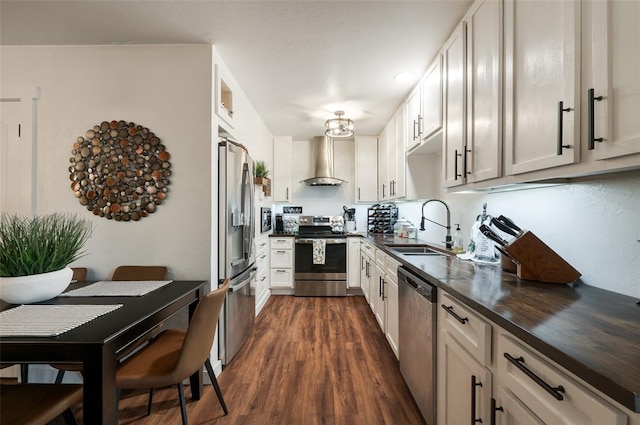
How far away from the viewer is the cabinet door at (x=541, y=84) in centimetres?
98

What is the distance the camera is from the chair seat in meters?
1.36

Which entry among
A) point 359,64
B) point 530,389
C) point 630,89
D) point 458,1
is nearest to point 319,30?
point 359,64

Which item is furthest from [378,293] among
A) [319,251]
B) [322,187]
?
[322,187]

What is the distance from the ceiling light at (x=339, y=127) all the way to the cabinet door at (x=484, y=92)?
184cm

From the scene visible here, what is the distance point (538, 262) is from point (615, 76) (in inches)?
33.2

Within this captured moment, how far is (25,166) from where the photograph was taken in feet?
6.92

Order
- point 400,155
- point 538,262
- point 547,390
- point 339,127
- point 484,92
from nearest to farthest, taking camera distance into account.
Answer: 1. point 547,390
2. point 538,262
3. point 484,92
4. point 400,155
5. point 339,127

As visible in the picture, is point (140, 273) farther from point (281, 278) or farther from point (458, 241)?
point (458, 241)

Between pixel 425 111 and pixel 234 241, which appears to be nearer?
pixel 234 241

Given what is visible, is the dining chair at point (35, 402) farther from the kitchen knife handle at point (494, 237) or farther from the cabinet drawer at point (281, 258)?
the cabinet drawer at point (281, 258)

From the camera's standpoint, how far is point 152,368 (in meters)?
1.43

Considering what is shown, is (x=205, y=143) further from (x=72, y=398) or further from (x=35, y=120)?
(x=72, y=398)

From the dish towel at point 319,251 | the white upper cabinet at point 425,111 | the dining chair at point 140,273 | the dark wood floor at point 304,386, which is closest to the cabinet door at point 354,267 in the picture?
the dish towel at point 319,251

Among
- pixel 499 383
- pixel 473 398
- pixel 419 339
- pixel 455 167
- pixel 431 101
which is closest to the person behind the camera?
pixel 499 383
